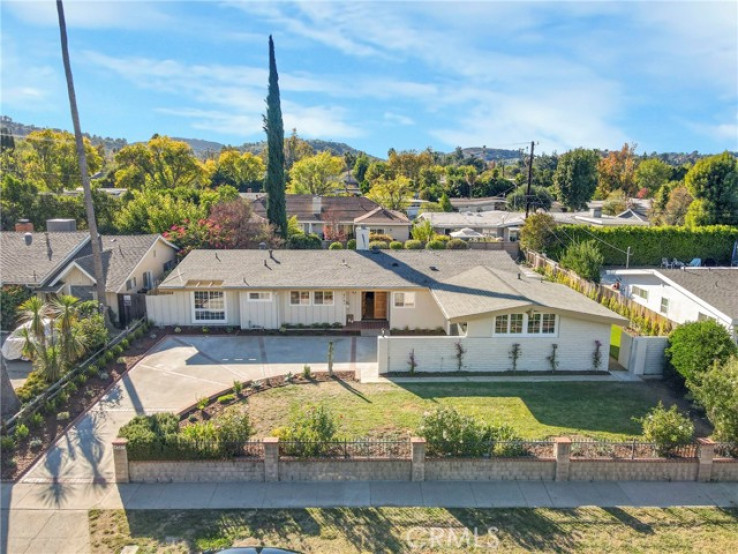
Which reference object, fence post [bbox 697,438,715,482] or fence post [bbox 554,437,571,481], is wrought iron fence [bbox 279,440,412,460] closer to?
fence post [bbox 554,437,571,481]

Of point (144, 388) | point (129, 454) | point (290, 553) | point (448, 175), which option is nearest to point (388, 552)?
point (290, 553)

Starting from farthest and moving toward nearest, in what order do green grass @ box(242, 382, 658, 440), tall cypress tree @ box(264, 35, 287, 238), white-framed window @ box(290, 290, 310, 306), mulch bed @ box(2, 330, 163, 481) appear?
1. tall cypress tree @ box(264, 35, 287, 238)
2. white-framed window @ box(290, 290, 310, 306)
3. green grass @ box(242, 382, 658, 440)
4. mulch bed @ box(2, 330, 163, 481)

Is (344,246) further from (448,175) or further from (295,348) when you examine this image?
(448,175)

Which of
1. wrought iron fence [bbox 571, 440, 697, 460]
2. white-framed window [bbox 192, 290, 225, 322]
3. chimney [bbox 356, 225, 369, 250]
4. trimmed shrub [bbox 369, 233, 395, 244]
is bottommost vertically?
wrought iron fence [bbox 571, 440, 697, 460]

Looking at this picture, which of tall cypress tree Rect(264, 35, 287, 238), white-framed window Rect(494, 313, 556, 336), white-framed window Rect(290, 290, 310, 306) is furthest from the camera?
tall cypress tree Rect(264, 35, 287, 238)

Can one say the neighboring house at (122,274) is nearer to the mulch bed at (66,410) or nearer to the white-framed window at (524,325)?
the mulch bed at (66,410)

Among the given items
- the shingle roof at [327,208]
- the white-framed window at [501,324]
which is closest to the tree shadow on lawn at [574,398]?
the white-framed window at [501,324]

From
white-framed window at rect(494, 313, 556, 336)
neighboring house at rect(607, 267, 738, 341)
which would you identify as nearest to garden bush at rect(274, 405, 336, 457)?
white-framed window at rect(494, 313, 556, 336)

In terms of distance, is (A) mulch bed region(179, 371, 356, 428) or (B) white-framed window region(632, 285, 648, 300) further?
(B) white-framed window region(632, 285, 648, 300)
